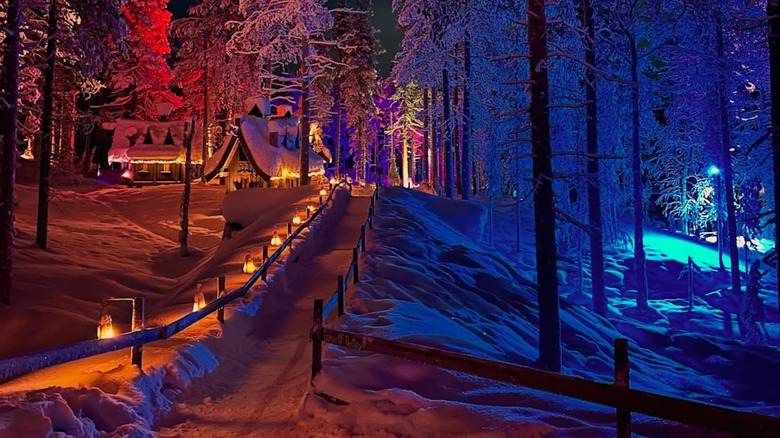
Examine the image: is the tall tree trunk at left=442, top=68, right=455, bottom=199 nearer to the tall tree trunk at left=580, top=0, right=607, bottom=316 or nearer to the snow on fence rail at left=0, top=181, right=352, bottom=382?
the tall tree trunk at left=580, top=0, right=607, bottom=316

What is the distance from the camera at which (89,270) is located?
64.1ft

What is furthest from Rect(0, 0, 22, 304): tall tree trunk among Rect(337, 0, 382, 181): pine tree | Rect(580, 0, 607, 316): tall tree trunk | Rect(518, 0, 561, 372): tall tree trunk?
Rect(337, 0, 382, 181): pine tree

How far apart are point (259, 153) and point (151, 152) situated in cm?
1543

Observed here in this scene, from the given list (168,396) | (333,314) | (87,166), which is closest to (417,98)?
(87,166)

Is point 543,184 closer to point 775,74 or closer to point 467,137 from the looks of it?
point 775,74

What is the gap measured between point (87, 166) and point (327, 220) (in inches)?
1442

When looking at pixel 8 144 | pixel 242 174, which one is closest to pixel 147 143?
pixel 242 174

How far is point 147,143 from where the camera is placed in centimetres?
4584

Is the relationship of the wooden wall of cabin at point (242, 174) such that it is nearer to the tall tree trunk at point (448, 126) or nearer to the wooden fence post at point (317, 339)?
the tall tree trunk at point (448, 126)

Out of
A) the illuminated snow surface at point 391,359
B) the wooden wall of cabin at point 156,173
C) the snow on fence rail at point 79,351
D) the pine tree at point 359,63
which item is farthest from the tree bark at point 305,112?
the snow on fence rail at point 79,351

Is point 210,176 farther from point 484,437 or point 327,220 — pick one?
point 484,437

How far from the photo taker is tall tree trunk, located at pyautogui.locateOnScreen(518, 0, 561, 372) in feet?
35.8

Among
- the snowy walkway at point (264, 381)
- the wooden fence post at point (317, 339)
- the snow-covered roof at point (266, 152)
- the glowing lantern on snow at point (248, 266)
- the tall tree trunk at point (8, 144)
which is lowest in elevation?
the snowy walkway at point (264, 381)

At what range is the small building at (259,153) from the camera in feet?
111
